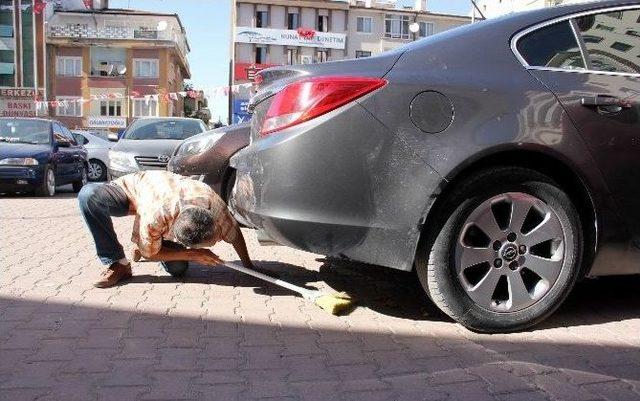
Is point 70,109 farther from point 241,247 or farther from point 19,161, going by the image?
point 241,247

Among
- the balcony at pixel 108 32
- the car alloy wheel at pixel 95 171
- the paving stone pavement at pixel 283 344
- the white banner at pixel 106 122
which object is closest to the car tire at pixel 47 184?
the car alloy wheel at pixel 95 171

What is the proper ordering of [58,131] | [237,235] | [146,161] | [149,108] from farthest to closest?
[149,108] → [58,131] → [146,161] → [237,235]

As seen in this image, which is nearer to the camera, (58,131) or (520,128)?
(520,128)

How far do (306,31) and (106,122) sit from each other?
64.9 feet

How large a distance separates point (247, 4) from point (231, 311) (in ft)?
193

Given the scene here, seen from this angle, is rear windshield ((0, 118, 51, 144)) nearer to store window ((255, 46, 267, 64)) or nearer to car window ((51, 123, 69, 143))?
car window ((51, 123, 69, 143))

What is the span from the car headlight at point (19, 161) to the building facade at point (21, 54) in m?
42.8

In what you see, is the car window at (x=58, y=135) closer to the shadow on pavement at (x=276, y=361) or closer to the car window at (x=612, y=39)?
the shadow on pavement at (x=276, y=361)

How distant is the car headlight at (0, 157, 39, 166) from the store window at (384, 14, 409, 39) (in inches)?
2097

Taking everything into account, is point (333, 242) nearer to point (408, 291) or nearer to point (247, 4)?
point (408, 291)

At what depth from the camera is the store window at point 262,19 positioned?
5941 cm

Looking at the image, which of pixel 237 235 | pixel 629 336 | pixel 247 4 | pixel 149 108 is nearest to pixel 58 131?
pixel 237 235

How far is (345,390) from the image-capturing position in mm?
2637

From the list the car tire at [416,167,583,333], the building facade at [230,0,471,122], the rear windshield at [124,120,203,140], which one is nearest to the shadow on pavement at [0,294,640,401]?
the car tire at [416,167,583,333]
